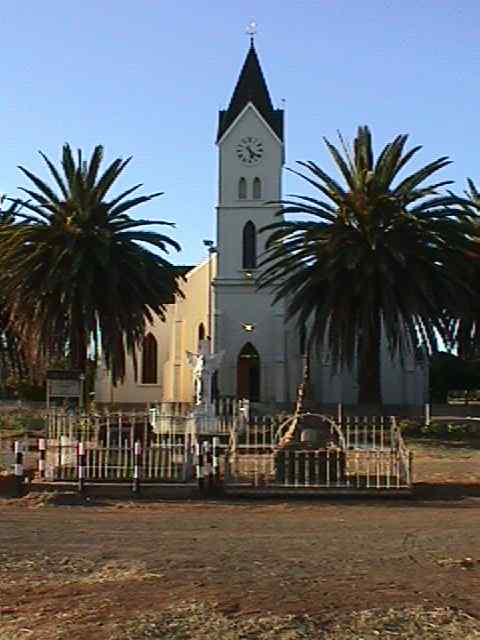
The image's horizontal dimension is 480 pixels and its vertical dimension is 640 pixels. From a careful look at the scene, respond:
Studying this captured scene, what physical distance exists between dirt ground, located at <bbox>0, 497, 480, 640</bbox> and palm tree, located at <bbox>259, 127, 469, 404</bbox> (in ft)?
67.9

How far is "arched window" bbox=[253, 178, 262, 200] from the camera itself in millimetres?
52766

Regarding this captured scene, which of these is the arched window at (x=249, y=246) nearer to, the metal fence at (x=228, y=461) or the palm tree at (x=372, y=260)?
the palm tree at (x=372, y=260)

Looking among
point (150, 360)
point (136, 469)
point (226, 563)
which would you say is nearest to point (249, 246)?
point (150, 360)

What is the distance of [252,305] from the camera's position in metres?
52.0

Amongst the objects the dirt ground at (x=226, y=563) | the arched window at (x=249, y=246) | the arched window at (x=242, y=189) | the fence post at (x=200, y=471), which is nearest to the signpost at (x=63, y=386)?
the fence post at (x=200, y=471)

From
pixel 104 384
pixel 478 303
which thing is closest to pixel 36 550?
pixel 478 303

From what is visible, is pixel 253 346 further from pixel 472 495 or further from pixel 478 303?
pixel 472 495

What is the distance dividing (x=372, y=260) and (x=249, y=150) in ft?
58.0

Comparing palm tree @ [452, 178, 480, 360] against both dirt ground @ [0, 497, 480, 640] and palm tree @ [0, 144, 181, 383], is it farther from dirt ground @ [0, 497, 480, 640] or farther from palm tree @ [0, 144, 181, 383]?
dirt ground @ [0, 497, 480, 640]

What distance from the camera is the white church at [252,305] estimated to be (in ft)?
168

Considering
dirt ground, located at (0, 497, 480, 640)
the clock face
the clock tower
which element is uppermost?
the clock face

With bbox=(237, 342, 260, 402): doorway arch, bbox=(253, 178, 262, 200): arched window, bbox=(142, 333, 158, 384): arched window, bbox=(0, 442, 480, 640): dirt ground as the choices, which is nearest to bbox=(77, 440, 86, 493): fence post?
bbox=(0, 442, 480, 640): dirt ground

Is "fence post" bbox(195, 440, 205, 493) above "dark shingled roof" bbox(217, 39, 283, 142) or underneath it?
underneath

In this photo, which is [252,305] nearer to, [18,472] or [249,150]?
[249,150]
